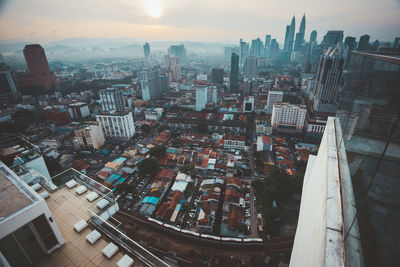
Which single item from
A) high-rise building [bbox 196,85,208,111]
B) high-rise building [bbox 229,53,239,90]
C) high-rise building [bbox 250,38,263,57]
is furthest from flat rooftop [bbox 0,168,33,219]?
high-rise building [bbox 250,38,263,57]

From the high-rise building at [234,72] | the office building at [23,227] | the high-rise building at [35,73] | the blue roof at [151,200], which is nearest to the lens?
the office building at [23,227]

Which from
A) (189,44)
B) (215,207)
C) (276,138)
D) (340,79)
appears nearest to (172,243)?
(215,207)

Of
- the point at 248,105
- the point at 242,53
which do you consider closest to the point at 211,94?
the point at 248,105

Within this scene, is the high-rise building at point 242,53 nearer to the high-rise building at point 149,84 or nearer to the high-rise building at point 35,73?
the high-rise building at point 149,84

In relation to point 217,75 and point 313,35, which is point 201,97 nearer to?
point 217,75

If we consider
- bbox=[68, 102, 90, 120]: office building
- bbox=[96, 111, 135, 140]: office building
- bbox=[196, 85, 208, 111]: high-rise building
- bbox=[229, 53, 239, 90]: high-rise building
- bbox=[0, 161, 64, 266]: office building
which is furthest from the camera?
bbox=[229, 53, 239, 90]: high-rise building

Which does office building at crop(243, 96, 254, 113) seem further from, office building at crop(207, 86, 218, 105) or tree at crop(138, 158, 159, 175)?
tree at crop(138, 158, 159, 175)

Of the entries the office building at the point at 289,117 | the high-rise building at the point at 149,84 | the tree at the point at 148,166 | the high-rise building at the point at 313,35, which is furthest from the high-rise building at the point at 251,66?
the high-rise building at the point at 313,35
